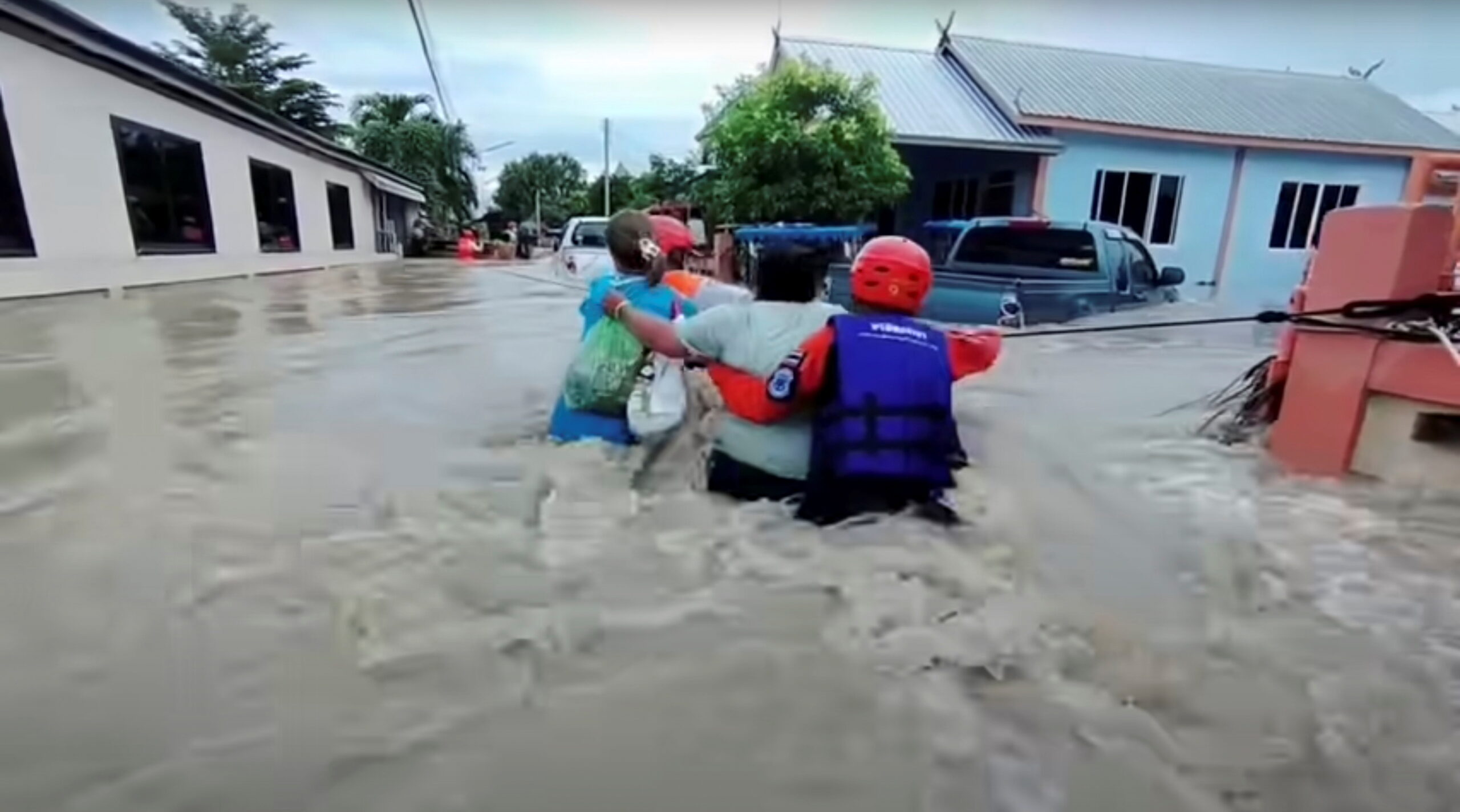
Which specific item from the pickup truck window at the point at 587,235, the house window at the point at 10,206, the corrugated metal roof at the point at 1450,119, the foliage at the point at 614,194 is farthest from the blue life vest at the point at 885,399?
the foliage at the point at 614,194

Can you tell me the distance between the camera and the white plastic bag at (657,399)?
3242 mm

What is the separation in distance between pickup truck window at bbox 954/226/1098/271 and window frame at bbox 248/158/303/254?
10.9m

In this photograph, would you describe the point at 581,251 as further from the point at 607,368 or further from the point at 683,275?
the point at 607,368

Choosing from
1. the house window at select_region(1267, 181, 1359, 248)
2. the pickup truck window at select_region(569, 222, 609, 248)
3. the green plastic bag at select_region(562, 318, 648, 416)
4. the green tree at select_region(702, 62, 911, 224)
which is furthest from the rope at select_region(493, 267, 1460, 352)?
the house window at select_region(1267, 181, 1359, 248)

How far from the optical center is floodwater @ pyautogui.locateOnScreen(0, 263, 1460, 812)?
1730mm

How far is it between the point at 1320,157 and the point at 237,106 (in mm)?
17440

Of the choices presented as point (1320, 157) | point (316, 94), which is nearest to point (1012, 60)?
A: point (1320, 157)

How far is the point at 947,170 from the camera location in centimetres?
1540

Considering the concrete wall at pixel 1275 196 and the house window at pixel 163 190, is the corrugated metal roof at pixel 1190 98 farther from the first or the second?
the house window at pixel 163 190

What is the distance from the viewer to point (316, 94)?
27953mm

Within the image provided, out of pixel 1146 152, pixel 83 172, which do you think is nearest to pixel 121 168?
pixel 83 172

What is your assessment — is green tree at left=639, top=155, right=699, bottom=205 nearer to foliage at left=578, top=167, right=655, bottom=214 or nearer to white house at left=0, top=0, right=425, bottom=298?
foliage at left=578, top=167, right=655, bottom=214

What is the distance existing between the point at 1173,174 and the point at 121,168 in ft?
49.6

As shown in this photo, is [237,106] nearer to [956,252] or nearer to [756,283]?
[956,252]
